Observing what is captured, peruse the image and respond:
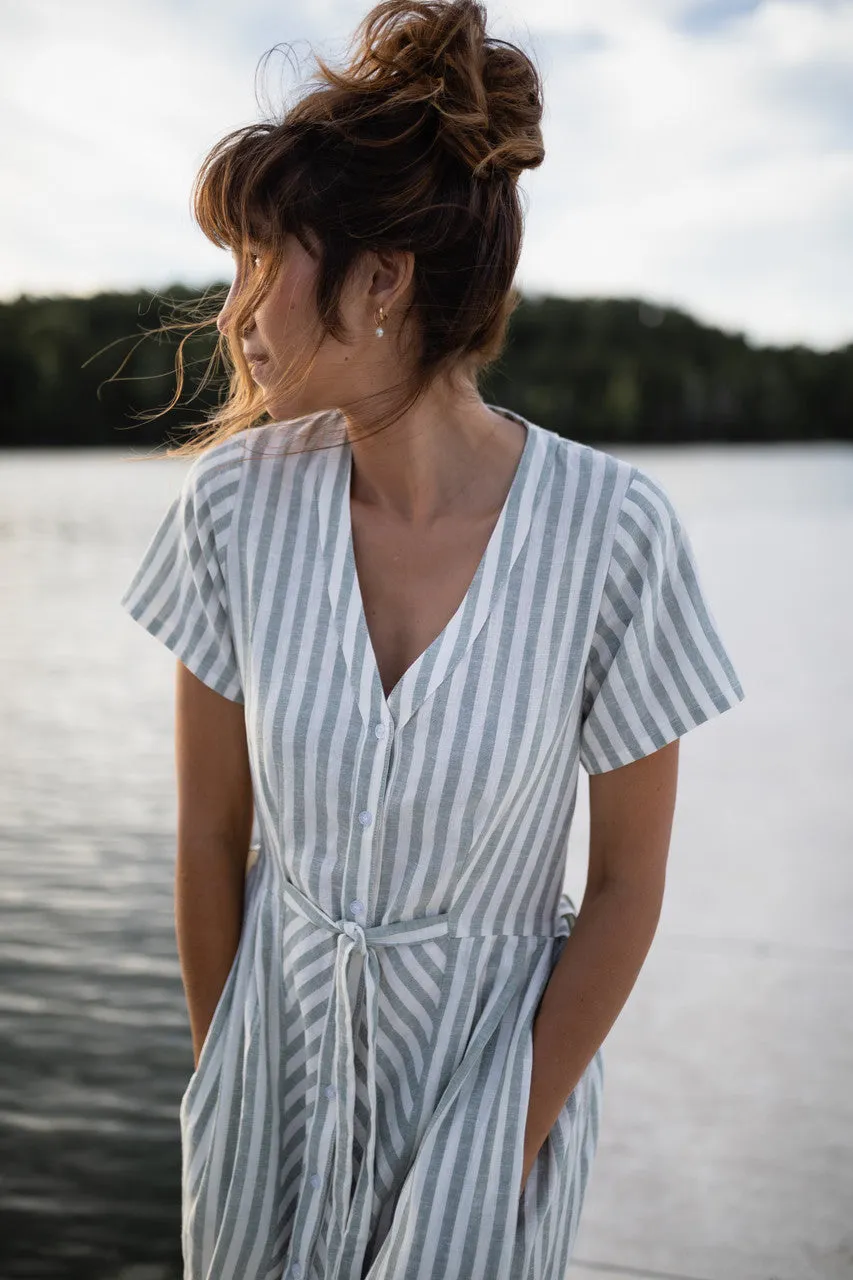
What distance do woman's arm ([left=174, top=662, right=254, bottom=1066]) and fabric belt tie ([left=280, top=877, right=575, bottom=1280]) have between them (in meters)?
0.14

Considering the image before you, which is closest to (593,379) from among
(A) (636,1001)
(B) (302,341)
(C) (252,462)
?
(A) (636,1001)

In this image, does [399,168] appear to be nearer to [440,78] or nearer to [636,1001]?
[440,78]

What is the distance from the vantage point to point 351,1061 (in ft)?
3.33

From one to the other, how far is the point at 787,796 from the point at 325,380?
2.67m

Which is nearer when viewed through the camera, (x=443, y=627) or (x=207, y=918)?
(x=443, y=627)

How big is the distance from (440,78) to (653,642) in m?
0.50

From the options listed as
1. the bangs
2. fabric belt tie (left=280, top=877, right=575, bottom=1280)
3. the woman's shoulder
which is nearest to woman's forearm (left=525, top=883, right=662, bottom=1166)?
fabric belt tie (left=280, top=877, right=575, bottom=1280)

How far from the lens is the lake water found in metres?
1.71

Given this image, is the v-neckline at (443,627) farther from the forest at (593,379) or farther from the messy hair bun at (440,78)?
the forest at (593,379)

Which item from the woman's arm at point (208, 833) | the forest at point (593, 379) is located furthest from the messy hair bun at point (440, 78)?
the forest at point (593, 379)

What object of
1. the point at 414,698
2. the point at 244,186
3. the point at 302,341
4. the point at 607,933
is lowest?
the point at 607,933

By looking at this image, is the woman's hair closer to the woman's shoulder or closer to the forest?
the woman's shoulder

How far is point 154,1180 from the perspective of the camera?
2025 millimetres

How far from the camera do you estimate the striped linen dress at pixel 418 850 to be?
987 millimetres
